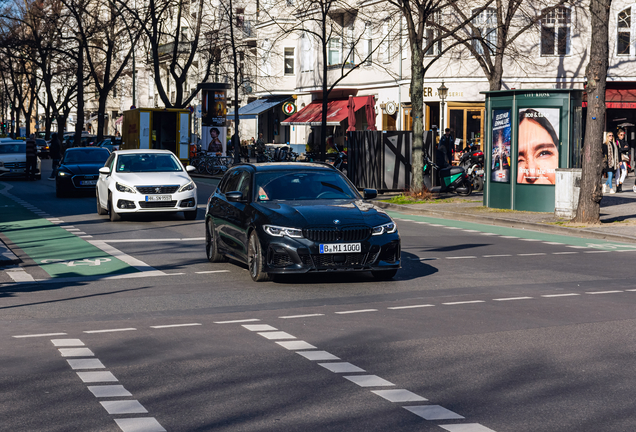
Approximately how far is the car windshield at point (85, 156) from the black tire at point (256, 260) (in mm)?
18958

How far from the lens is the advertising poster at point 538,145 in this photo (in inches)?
870

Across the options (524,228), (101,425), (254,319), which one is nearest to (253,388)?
(101,425)

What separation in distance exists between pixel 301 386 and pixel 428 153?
78.7 feet

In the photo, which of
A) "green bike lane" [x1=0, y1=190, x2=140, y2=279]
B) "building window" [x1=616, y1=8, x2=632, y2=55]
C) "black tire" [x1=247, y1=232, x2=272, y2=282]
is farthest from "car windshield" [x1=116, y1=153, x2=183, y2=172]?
"building window" [x1=616, y1=8, x2=632, y2=55]

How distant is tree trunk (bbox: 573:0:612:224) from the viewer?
19297mm

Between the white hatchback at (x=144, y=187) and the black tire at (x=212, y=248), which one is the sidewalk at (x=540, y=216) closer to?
the white hatchback at (x=144, y=187)

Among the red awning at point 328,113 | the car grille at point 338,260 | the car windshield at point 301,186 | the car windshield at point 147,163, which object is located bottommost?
the car grille at point 338,260

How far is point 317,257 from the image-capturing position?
37.8 ft

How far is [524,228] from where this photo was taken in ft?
65.6

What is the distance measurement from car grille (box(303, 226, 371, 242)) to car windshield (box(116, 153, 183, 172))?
36.8ft

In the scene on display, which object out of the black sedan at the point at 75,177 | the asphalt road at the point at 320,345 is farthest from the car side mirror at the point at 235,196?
the black sedan at the point at 75,177

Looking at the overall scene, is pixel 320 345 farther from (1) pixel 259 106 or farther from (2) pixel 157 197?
(1) pixel 259 106

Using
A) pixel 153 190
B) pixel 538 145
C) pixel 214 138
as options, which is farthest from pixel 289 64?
pixel 153 190

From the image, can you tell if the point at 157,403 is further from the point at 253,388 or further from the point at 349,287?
the point at 349,287
